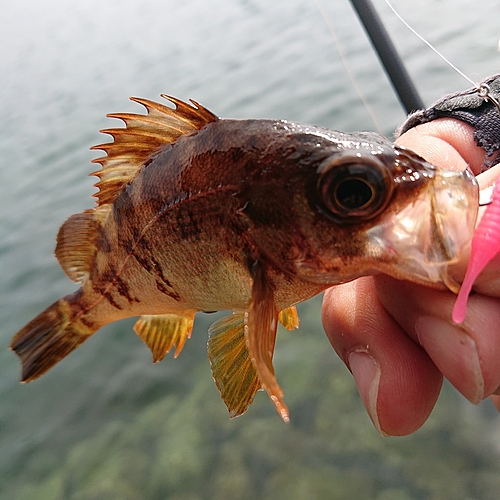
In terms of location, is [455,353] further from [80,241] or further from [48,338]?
[48,338]

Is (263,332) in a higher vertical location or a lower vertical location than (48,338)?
lower

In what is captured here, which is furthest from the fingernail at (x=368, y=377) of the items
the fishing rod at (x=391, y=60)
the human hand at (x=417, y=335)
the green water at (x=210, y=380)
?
the fishing rod at (x=391, y=60)

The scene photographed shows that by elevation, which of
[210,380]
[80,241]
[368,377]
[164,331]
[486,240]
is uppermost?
[80,241]

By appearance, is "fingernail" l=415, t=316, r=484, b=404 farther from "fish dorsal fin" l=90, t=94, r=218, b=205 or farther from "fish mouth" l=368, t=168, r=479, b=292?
"fish dorsal fin" l=90, t=94, r=218, b=205

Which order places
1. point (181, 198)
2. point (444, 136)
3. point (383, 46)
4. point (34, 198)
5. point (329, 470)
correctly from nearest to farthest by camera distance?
point (181, 198)
point (444, 136)
point (329, 470)
point (383, 46)
point (34, 198)

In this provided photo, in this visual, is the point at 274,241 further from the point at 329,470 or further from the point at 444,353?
the point at 329,470

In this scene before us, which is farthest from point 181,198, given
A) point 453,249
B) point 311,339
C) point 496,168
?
point 311,339

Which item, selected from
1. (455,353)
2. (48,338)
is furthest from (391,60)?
(48,338)
